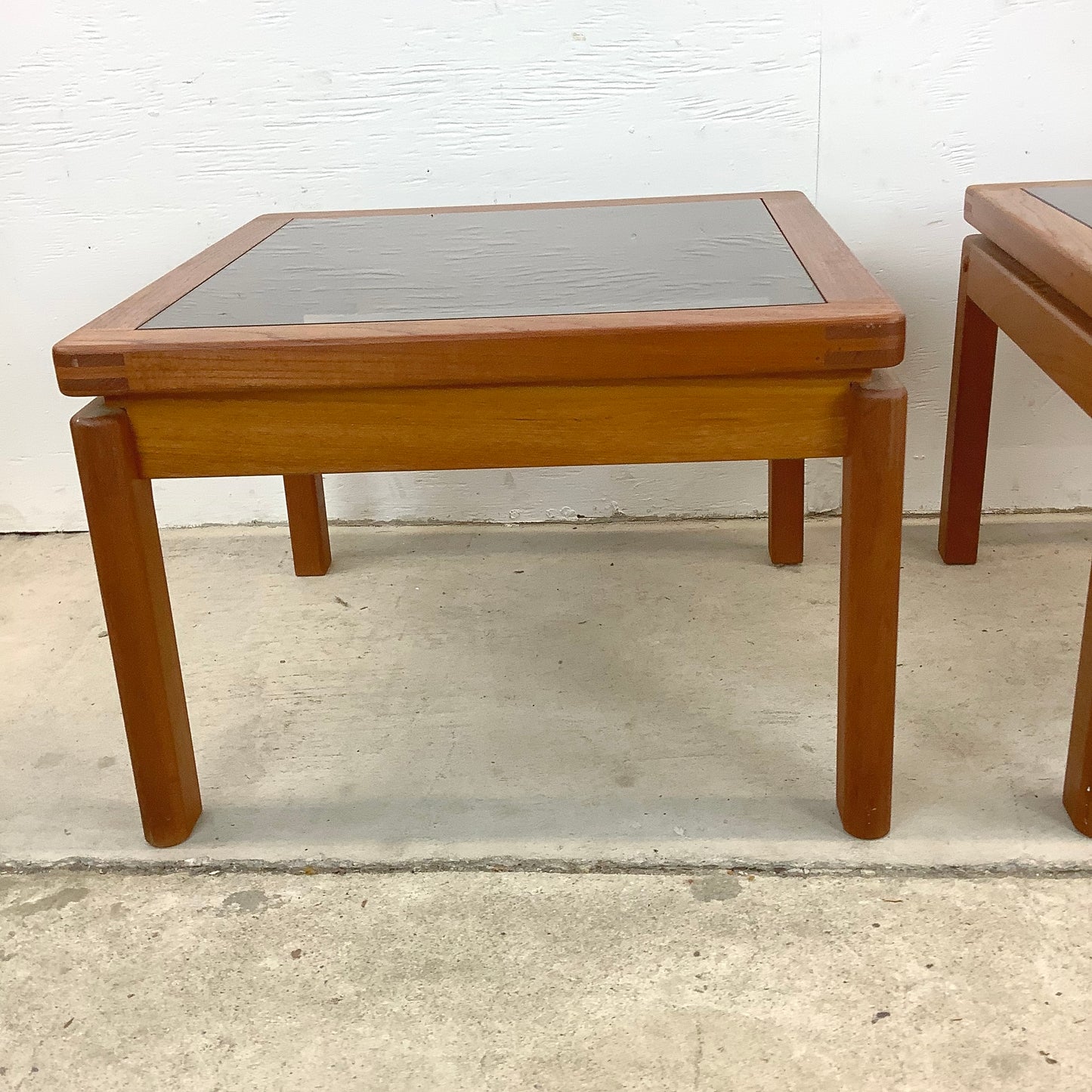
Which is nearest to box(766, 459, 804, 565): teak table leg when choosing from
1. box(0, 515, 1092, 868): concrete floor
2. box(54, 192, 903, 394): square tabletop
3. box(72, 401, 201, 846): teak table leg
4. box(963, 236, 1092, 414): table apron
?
box(0, 515, 1092, 868): concrete floor

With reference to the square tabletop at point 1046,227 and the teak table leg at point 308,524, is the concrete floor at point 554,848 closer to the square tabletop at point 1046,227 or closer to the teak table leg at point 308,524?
the teak table leg at point 308,524

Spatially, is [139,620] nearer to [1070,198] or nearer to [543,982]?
[543,982]

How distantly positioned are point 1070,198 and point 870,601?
0.57 m

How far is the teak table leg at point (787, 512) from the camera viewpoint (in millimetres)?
1530

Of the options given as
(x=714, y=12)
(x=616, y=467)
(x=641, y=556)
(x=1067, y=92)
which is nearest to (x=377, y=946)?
(x=641, y=556)

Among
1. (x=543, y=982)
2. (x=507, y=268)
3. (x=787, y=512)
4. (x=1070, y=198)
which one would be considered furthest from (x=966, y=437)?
(x=543, y=982)

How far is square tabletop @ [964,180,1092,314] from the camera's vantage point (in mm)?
992

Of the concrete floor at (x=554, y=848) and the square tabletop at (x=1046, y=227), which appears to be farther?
the square tabletop at (x=1046, y=227)

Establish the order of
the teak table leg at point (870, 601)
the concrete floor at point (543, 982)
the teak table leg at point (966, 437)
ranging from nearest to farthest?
the concrete floor at point (543, 982), the teak table leg at point (870, 601), the teak table leg at point (966, 437)

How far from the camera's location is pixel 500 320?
916 mm

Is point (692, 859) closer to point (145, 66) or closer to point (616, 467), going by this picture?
point (616, 467)

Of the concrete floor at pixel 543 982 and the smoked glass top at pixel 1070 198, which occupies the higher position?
the smoked glass top at pixel 1070 198

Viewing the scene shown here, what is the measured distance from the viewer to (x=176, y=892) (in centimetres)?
100

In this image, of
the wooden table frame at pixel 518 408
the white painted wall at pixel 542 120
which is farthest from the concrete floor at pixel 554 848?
the white painted wall at pixel 542 120
